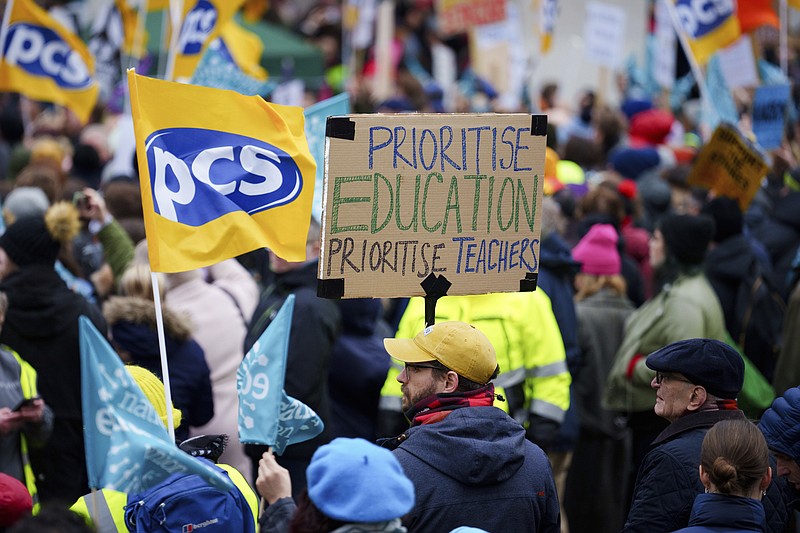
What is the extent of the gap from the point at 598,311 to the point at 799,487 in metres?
2.92

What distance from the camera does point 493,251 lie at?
4.40 metres

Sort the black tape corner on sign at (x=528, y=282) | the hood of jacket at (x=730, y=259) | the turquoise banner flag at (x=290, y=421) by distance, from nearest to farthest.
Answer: the turquoise banner flag at (x=290, y=421)
the black tape corner on sign at (x=528, y=282)
the hood of jacket at (x=730, y=259)

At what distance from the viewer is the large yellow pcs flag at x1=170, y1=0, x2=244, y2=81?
27.3ft

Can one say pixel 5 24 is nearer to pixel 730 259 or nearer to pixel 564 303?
pixel 564 303

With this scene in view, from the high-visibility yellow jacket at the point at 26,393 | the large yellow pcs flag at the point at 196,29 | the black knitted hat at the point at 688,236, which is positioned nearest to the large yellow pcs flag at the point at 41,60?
the large yellow pcs flag at the point at 196,29

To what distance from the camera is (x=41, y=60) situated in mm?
9109

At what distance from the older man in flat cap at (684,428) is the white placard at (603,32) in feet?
31.5

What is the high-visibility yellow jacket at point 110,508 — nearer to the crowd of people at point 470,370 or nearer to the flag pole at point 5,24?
the crowd of people at point 470,370

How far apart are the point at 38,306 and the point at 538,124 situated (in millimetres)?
2614

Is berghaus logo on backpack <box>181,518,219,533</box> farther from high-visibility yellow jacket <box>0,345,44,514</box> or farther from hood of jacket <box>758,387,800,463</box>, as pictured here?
hood of jacket <box>758,387,800,463</box>

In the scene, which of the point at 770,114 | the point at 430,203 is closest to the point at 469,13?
the point at 770,114

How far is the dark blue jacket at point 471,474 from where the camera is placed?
3682 millimetres

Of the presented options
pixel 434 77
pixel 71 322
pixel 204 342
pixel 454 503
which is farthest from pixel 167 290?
pixel 434 77

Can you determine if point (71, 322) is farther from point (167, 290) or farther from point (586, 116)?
point (586, 116)
